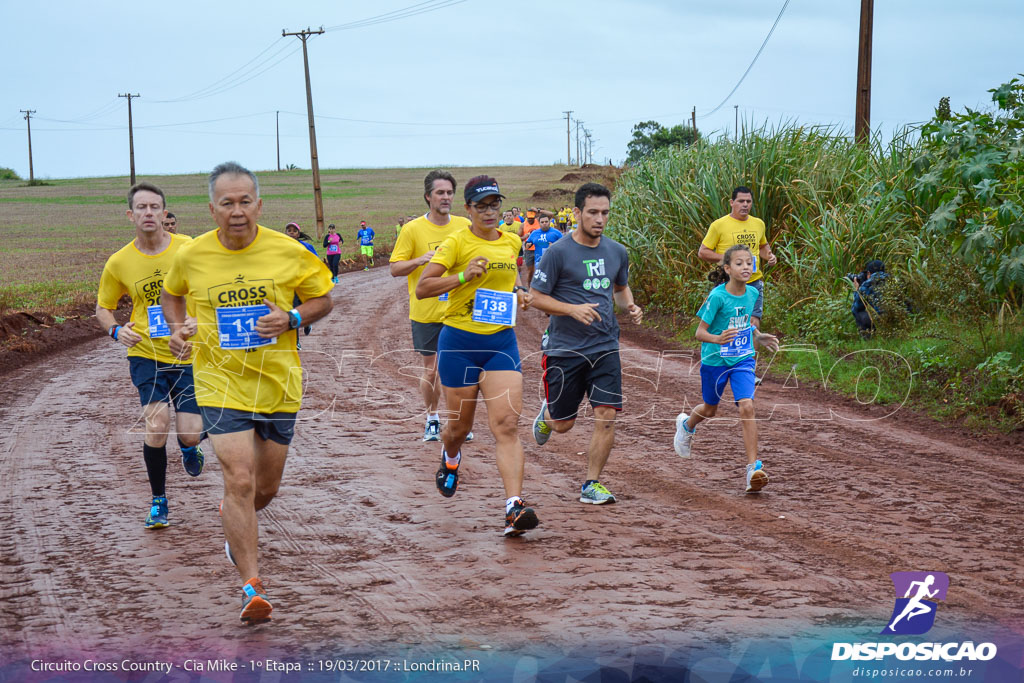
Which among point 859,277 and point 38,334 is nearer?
point 859,277

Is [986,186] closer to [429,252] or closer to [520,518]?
[429,252]

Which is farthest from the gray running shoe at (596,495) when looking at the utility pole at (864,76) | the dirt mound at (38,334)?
the utility pole at (864,76)

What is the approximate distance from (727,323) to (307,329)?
332 cm

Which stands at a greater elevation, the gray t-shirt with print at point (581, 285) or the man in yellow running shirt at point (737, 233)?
the man in yellow running shirt at point (737, 233)

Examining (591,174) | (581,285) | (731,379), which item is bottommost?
(731,379)

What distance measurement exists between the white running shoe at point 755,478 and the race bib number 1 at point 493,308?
218 centimetres

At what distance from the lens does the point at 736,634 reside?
14.8 feet

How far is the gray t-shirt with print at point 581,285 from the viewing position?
7.02 meters

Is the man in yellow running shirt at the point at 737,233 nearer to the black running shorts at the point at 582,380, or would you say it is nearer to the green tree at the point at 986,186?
the green tree at the point at 986,186

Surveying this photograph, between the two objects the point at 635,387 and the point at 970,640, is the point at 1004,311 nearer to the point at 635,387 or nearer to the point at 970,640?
the point at 635,387

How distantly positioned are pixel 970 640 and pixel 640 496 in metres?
3.06

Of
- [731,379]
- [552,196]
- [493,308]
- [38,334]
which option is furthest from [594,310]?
[552,196]

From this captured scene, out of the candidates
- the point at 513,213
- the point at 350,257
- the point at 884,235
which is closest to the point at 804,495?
the point at 884,235

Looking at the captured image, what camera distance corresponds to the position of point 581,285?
23.1 feet
